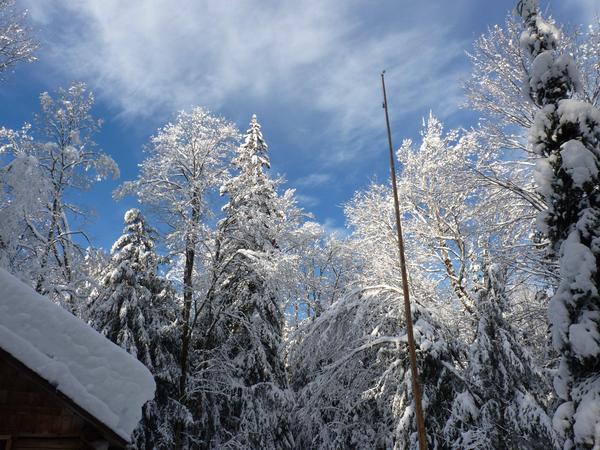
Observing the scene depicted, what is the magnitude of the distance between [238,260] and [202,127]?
15.1 feet

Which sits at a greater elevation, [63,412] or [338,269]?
[338,269]

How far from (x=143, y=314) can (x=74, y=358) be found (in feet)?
32.7

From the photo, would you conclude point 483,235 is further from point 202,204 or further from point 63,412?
point 63,412

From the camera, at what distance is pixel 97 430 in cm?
545

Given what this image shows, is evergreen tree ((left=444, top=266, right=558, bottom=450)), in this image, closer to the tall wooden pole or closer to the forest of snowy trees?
the forest of snowy trees

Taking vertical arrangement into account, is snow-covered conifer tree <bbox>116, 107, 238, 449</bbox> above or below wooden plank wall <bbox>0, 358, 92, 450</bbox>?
above

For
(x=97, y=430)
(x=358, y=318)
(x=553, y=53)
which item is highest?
(x=553, y=53)

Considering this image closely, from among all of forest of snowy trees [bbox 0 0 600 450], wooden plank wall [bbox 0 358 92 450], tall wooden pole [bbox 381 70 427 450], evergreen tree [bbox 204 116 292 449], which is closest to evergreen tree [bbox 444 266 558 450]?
forest of snowy trees [bbox 0 0 600 450]

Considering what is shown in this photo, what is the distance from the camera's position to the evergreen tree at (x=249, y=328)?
14.1 metres

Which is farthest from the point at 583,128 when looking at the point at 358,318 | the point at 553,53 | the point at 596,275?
the point at 358,318

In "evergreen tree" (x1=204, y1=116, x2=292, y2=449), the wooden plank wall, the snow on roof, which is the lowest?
the wooden plank wall

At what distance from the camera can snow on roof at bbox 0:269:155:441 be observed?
17.2 feet

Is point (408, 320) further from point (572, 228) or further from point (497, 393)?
point (497, 393)

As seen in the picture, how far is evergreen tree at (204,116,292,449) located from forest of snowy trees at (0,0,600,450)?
7 centimetres
